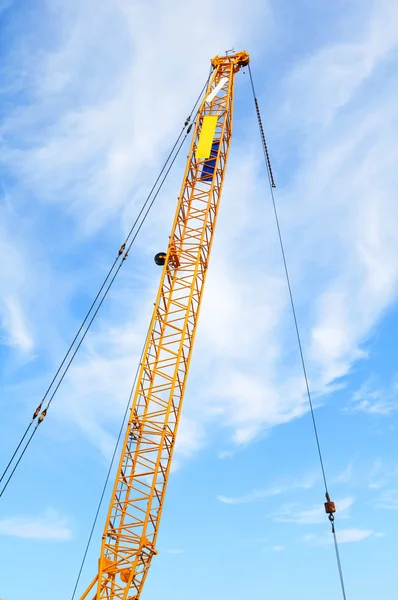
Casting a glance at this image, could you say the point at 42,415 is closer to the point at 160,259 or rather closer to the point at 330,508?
the point at 160,259

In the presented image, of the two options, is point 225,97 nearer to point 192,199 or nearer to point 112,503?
point 192,199

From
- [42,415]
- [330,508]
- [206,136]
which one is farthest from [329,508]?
[206,136]

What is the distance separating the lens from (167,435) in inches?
952

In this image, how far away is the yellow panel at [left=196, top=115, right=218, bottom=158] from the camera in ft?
99.4

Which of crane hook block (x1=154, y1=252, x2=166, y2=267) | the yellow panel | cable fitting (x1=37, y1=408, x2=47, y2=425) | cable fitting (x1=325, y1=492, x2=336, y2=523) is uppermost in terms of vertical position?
the yellow panel

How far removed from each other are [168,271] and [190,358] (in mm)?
5402

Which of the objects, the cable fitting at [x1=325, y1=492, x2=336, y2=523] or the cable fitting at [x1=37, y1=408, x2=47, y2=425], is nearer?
Result: the cable fitting at [x1=325, y1=492, x2=336, y2=523]

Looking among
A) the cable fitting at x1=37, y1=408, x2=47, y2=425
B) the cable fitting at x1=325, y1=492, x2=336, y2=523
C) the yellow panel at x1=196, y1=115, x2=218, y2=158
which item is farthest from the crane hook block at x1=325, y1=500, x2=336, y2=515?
the yellow panel at x1=196, y1=115, x2=218, y2=158

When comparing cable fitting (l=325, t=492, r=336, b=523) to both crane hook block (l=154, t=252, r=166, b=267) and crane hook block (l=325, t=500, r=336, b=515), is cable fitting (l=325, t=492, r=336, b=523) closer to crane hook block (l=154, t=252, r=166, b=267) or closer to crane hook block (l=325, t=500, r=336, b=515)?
crane hook block (l=325, t=500, r=336, b=515)

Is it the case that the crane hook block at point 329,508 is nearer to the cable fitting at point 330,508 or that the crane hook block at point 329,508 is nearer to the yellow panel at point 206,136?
the cable fitting at point 330,508

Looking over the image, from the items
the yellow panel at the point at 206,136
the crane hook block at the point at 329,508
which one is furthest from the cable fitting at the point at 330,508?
the yellow panel at the point at 206,136

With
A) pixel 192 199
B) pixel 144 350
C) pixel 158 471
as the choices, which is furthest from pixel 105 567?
pixel 192 199

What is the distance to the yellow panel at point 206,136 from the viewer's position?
30.3 metres

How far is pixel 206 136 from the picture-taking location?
102 ft
